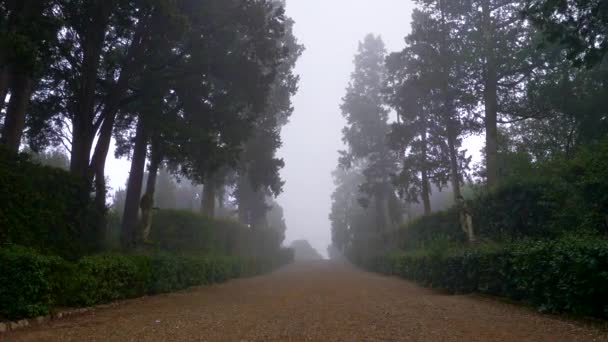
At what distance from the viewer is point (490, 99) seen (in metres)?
20.9

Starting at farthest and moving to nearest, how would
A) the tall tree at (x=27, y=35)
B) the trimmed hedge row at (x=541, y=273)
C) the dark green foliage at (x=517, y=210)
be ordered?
the dark green foliage at (x=517, y=210) < the tall tree at (x=27, y=35) < the trimmed hedge row at (x=541, y=273)

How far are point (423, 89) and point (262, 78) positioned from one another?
1071 cm

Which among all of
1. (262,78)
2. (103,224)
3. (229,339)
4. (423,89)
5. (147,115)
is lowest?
(229,339)

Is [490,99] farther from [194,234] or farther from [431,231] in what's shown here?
[194,234]

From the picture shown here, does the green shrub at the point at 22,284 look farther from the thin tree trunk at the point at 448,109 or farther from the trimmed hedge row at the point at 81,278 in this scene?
the thin tree trunk at the point at 448,109

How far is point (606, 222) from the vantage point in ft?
38.1

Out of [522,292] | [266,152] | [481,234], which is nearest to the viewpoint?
[522,292]

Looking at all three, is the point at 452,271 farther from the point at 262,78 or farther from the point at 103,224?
the point at 103,224

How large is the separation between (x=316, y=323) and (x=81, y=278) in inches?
183

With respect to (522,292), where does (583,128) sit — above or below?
above

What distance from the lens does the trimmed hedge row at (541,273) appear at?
7066 millimetres

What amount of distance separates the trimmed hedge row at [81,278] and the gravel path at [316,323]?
439 mm

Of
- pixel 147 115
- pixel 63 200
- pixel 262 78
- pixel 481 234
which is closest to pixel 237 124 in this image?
pixel 262 78

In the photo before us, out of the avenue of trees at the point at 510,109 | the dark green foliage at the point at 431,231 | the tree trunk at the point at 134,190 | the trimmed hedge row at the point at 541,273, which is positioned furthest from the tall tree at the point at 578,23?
the tree trunk at the point at 134,190
